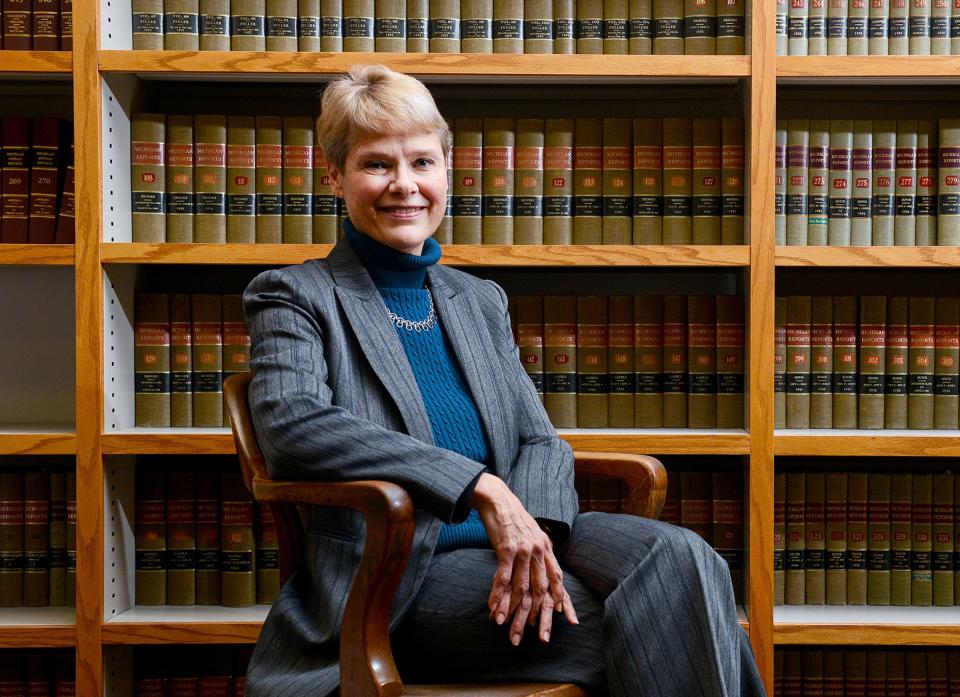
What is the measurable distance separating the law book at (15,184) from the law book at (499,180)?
36.2 inches

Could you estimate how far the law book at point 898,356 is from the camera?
6.61ft

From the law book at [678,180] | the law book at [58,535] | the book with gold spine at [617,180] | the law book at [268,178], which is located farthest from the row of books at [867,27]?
the law book at [58,535]

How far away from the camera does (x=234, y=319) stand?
201cm

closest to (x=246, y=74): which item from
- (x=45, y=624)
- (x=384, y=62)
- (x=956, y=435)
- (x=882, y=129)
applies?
(x=384, y=62)

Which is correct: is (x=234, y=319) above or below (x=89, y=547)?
above

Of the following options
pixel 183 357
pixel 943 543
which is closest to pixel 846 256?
pixel 943 543

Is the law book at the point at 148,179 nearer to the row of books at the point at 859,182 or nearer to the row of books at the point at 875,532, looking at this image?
the row of books at the point at 859,182

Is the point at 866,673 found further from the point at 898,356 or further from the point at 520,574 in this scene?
the point at 520,574

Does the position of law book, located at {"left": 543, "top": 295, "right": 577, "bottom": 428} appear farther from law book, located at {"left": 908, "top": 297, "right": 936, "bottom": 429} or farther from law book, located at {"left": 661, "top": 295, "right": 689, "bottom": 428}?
law book, located at {"left": 908, "top": 297, "right": 936, "bottom": 429}

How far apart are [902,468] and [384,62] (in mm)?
1436

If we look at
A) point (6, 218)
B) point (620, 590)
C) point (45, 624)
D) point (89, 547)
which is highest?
point (6, 218)

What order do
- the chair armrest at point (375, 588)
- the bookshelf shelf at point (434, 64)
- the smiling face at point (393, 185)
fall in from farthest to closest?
1. the bookshelf shelf at point (434, 64)
2. the smiling face at point (393, 185)
3. the chair armrest at point (375, 588)

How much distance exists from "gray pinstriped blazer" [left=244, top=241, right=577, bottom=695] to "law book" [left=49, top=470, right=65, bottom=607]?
0.86 m

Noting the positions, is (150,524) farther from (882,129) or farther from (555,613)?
(882,129)
